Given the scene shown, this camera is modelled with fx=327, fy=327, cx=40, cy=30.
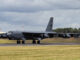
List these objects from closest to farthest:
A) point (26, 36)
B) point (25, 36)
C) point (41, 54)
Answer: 1. point (41, 54)
2. point (25, 36)
3. point (26, 36)

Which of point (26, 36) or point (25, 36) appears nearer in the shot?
point (25, 36)

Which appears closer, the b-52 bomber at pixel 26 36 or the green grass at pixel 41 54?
the green grass at pixel 41 54

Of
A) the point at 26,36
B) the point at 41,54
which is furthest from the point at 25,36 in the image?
the point at 41,54

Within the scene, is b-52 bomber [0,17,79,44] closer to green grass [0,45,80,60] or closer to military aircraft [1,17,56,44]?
military aircraft [1,17,56,44]

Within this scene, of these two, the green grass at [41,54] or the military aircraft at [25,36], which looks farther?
the military aircraft at [25,36]

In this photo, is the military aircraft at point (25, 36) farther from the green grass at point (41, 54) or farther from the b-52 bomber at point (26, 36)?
the green grass at point (41, 54)

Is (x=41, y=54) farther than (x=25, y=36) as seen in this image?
No

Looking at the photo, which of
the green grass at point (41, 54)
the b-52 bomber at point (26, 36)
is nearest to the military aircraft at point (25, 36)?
the b-52 bomber at point (26, 36)

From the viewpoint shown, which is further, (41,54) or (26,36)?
(26,36)

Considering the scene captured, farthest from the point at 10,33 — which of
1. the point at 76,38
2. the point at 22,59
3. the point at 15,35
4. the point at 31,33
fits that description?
the point at 22,59

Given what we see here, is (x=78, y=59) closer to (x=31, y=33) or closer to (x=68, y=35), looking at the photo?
(x=31, y=33)

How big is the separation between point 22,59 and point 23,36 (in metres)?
50.3

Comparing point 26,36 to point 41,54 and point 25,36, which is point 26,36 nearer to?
point 25,36

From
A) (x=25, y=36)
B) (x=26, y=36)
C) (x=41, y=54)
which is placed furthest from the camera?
(x=26, y=36)
